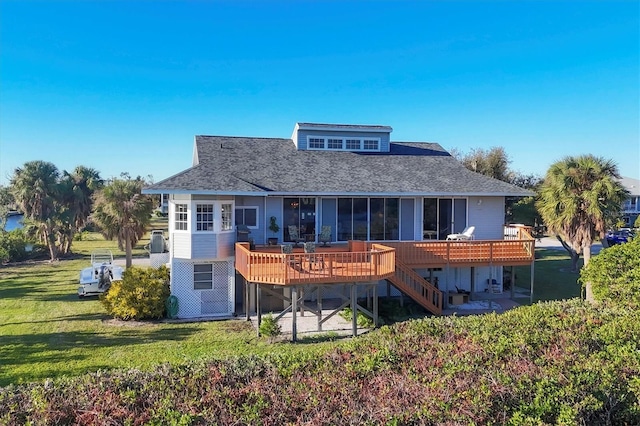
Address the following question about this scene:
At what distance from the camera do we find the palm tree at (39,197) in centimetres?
2656

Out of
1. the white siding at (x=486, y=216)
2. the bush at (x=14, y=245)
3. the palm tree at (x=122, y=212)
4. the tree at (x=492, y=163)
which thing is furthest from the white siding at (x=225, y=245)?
the tree at (x=492, y=163)

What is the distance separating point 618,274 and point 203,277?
12348mm

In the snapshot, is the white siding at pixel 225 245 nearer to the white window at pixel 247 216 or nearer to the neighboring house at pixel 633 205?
the white window at pixel 247 216

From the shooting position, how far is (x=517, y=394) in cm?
388

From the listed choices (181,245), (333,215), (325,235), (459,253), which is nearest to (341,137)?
(333,215)

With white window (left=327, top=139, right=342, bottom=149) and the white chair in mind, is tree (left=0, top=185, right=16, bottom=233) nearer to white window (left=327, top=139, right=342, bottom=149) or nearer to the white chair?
white window (left=327, top=139, right=342, bottom=149)

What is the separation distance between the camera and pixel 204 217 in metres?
13.9

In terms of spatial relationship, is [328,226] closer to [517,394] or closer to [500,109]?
[517,394]

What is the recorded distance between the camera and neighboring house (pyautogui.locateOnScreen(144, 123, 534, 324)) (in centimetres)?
1345

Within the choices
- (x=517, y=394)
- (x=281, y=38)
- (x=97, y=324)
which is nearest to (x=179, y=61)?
(x=281, y=38)

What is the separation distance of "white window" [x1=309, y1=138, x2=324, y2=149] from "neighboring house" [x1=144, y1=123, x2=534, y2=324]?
50 mm

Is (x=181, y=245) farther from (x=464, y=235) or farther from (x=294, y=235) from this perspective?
(x=464, y=235)

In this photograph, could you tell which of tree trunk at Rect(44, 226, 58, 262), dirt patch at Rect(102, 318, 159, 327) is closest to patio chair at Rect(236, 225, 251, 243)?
dirt patch at Rect(102, 318, 159, 327)

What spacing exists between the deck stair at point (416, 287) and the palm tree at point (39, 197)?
2449 centimetres
